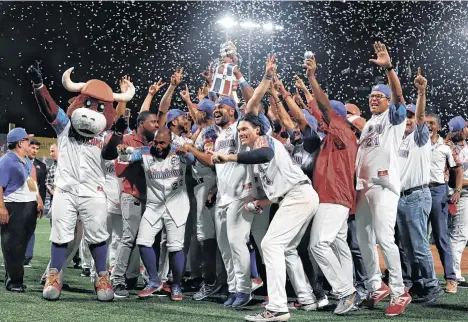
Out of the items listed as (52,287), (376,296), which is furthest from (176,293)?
(376,296)

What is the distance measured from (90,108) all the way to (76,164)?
2.07ft

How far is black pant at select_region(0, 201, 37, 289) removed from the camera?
761 cm

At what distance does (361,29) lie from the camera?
81.0 ft

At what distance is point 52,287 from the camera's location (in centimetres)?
692

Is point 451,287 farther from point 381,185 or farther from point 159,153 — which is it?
point 159,153

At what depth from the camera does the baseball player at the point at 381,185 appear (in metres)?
6.39

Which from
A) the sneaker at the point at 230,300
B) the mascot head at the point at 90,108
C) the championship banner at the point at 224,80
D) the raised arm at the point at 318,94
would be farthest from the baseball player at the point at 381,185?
the mascot head at the point at 90,108

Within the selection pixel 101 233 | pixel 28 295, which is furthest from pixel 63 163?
pixel 28 295

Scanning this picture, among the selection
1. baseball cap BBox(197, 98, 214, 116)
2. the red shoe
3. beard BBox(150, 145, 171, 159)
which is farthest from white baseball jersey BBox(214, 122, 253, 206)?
the red shoe

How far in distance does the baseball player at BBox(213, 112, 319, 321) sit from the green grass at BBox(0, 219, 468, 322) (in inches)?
17.3

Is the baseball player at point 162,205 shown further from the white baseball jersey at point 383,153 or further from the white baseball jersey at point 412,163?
the white baseball jersey at point 412,163

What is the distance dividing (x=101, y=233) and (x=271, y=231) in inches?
83.9

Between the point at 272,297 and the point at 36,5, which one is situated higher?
the point at 36,5

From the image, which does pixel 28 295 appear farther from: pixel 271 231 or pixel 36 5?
pixel 36 5
